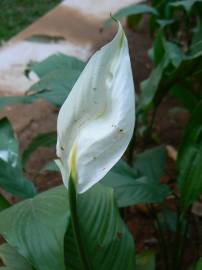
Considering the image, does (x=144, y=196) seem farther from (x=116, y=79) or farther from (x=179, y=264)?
(x=116, y=79)

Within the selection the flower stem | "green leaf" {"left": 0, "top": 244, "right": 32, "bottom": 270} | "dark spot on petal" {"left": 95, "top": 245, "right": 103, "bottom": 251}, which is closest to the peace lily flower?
the flower stem

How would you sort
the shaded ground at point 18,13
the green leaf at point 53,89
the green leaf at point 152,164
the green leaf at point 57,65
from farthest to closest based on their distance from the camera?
1. the shaded ground at point 18,13
2. the green leaf at point 57,65
3. the green leaf at point 152,164
4. the green leaf at point 53,89

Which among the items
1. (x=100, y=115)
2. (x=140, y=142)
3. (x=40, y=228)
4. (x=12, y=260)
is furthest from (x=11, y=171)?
(x=140, y=142)

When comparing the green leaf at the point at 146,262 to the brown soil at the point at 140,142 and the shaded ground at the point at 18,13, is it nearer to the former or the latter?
the brown soil at the point at 140,142

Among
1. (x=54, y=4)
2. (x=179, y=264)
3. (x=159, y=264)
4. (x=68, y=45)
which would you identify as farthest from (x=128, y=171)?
(x=54, y=4)

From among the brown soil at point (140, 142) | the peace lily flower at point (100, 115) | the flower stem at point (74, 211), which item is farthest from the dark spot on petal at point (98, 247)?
the brown soil at point (140, 142)

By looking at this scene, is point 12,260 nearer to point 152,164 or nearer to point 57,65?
point 152,164
